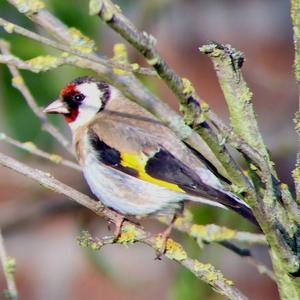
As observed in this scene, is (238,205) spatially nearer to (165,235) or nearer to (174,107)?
(165,235)

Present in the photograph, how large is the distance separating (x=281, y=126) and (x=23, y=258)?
96.3 inches

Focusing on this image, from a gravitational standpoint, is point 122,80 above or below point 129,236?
above

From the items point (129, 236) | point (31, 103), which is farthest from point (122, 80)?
point (31, 103)

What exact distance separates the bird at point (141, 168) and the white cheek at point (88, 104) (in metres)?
0.11

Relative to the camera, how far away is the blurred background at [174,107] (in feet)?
11.7

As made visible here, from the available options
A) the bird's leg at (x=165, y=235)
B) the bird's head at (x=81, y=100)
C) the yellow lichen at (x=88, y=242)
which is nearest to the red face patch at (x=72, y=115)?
the bird's head at (x=81, y=100)

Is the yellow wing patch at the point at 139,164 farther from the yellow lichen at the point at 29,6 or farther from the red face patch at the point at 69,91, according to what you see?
the yellow lichen at the point at 29,6

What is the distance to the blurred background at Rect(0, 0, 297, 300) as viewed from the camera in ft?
11.7

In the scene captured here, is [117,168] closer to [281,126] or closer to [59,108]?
[59,108]

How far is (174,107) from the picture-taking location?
6258 millimetres

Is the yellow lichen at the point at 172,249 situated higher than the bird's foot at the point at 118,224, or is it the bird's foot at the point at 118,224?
the bird's foot at the point at 118,224

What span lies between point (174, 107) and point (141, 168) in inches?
132

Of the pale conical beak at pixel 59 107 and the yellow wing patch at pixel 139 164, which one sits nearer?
the yellow wing patch at pixel 139 164

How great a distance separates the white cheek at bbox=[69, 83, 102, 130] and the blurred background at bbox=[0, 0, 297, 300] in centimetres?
18
